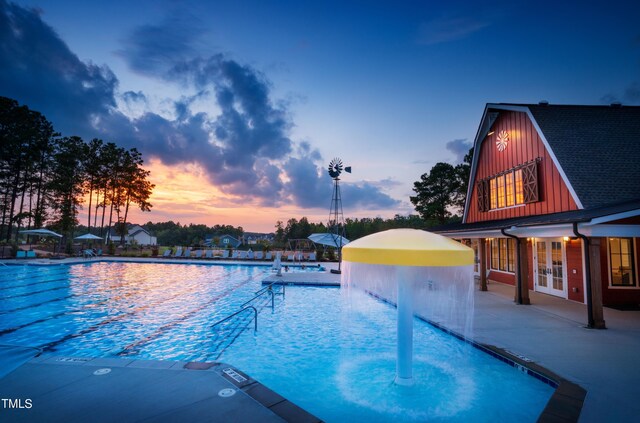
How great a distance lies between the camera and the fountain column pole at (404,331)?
14.5 feet

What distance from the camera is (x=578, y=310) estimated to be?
8711mm

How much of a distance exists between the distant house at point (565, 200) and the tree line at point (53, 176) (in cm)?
3508

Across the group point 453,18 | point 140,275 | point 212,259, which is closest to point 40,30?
point 140,275

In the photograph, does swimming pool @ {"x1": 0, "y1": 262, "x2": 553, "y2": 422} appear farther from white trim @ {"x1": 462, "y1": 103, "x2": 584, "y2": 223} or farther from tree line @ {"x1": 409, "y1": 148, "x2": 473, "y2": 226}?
tree line @ {"x1": 409, "y1": 148, "x2": 473, "y2": 226}

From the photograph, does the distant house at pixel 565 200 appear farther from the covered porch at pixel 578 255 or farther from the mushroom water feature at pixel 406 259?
the mushroom water feature at pixel 406 259

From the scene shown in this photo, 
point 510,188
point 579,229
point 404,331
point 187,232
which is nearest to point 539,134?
point 510,188

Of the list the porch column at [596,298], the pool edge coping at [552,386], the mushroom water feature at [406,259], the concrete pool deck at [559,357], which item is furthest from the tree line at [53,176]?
the porch column at [596,298]

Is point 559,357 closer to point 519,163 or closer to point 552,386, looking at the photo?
point 552,386

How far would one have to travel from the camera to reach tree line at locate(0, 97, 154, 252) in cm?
2769

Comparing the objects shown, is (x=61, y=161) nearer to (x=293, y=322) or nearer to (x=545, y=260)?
(x=293, y=322)

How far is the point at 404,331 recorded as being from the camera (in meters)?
4.47

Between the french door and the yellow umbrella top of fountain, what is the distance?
30.3 ft

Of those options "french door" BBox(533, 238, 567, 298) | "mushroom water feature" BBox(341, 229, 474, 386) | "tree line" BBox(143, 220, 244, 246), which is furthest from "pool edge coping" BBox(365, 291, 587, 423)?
"tree line" BBox(143, 220, 244, 246)

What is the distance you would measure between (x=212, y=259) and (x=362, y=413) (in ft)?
82.2
